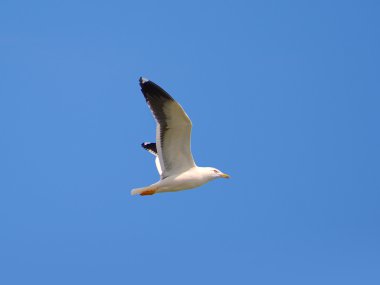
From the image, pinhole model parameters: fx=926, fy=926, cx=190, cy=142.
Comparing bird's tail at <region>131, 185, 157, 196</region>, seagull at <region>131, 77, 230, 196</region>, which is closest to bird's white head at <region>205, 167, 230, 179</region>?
seagull at <region>131, 77, 230, 196</region>

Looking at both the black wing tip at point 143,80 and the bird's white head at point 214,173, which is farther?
the bird's white head at point 214,173

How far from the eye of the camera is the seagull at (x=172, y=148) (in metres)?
17.9

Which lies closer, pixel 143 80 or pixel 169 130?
pixel 143 80

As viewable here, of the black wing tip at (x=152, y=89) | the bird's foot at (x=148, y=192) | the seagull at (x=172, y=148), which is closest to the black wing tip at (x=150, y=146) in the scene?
the seagull at (x=172, y=148)

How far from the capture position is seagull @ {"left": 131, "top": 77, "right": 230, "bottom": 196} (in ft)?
58.6

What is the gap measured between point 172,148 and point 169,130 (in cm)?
52

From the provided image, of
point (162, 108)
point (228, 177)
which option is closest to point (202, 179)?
point (228, 177)

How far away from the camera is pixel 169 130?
18.3 m

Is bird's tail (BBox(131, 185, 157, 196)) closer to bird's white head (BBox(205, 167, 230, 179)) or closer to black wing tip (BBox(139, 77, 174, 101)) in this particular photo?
bird's white head (BBox(205, 167, 230, 179))

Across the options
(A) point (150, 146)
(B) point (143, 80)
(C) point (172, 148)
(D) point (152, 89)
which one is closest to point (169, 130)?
(C) point (172, 148)

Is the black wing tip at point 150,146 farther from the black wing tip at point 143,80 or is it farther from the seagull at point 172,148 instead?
the black wing tip at point 143,80

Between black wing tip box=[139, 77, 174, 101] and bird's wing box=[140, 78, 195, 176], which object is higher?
black wing tip box=[139, 77, 174, 101]

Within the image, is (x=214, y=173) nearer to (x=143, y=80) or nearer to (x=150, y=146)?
(x=143, y=80)

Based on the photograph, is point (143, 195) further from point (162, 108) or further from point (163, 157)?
point (162, 108)
